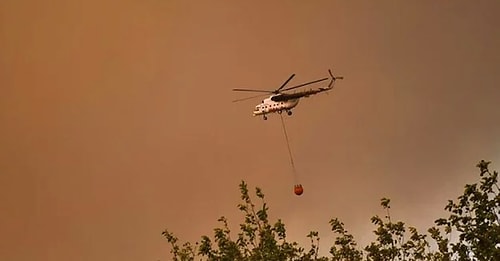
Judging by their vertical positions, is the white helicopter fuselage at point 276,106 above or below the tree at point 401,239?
above

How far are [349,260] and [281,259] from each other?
1270 mm

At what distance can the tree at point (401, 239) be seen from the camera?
10172 millimetres

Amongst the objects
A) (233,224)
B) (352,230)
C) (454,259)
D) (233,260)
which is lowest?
(454,259)

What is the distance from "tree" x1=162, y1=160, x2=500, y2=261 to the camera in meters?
10.2

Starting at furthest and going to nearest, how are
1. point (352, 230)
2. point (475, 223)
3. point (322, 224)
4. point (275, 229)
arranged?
point (322, 224), point (352, 230), point (275, 229), point (475, 223)

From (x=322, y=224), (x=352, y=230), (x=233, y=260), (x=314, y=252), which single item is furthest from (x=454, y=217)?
(x=322, y=224)

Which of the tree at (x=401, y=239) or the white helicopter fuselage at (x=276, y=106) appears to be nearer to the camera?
the tree at (x=401, y=239)

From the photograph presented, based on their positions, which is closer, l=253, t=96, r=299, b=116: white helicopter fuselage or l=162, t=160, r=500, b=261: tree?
l=162, t=160, r=500, b=261: tree

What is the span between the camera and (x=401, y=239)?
453 inches

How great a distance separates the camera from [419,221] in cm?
1658

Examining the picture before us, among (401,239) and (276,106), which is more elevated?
(276,106)

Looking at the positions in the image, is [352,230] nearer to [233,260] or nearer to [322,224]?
[322,224]

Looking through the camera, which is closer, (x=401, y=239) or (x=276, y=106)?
(x=401, y=239)

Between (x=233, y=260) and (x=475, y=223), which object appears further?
(x=233, y=260)
